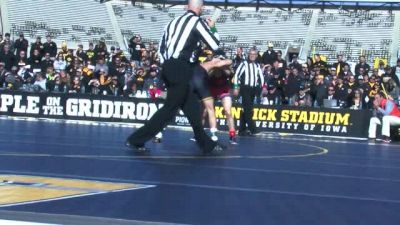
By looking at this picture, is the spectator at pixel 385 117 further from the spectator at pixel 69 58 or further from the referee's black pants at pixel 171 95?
the spectator at pixel 69 58

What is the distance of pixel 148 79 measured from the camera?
2238 centimetres

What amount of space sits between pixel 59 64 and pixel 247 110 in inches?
393

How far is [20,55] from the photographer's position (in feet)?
81.4

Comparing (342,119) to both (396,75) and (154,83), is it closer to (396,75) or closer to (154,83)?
(154,83)

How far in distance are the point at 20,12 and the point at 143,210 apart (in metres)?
32.2

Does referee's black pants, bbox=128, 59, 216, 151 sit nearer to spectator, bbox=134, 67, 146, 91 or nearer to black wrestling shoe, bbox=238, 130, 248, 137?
black wrestling shoe, bbox=238, 130, 248, 137

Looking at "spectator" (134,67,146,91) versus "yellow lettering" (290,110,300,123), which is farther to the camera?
"spectator" (134,67,146,91)

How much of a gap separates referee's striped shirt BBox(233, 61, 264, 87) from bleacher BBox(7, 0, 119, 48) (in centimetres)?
1911

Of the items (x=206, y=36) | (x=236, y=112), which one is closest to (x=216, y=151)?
(x=206, y=36)

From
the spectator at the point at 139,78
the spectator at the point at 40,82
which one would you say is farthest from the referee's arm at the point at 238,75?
the spectator at the point at 40,82

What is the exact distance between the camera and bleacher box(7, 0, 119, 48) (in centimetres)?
3534

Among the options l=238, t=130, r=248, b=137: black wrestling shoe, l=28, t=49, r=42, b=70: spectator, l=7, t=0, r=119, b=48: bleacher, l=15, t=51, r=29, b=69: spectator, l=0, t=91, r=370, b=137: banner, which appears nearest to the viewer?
l=238, t=130, r=248, b=137: black wrestling shoe

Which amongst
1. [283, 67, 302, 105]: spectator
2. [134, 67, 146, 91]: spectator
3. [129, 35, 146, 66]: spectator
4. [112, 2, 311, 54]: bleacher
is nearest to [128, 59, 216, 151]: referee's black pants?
[134, 67, 146, 91]: spectator

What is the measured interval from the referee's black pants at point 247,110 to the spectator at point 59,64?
899cm
